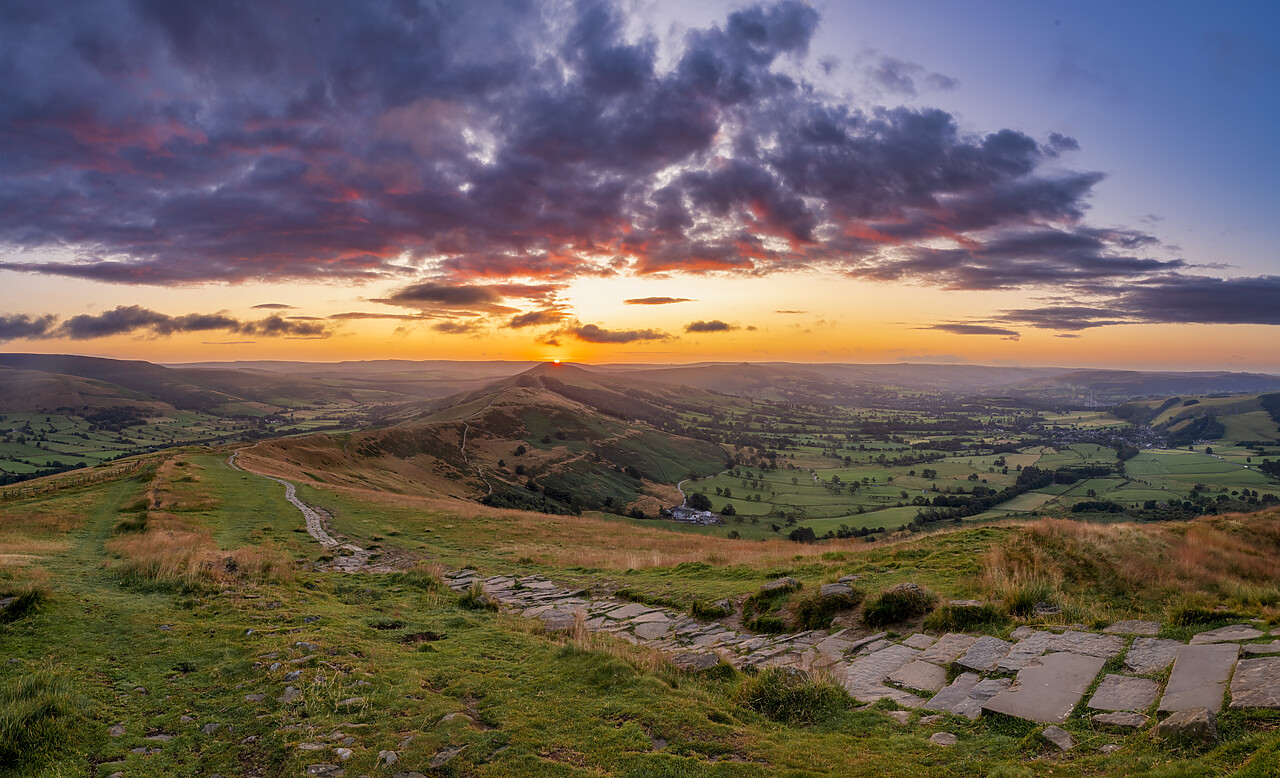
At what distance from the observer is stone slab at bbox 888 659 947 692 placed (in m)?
9.16

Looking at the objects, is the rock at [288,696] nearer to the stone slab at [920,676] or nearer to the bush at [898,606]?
the stone slab at [920,676]

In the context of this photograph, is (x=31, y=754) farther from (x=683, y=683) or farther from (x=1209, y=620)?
(x=1209, y=620)

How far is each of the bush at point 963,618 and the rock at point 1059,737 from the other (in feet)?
13.9

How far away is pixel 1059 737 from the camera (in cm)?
692

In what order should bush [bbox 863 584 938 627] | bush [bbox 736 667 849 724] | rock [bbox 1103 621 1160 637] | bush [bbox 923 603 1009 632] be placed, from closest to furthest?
bush [bbox 736 667 849 724] → rock [bbox 1103 621 1160 637] → bush [bbox 923 603 1009 632] → bush [bbox 863 584 938 627]

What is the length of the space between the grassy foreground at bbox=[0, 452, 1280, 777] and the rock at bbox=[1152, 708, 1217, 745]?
0.58 feet

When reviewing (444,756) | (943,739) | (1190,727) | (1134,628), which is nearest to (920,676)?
(943,739)

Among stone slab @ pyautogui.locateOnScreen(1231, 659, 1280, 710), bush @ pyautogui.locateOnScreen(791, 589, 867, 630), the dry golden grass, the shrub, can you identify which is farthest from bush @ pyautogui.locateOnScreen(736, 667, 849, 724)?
the shrub

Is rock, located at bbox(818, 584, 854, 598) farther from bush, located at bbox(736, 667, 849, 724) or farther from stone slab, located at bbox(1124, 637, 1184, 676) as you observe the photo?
stone slab, located at bbox(1124, 637, 1184, 676)

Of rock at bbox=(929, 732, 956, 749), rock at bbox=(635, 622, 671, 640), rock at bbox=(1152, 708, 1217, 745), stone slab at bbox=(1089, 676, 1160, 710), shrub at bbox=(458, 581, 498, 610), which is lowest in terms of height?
shrub at bbox=(458, 581, 498, 610)

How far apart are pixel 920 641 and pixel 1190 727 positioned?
4.91 m

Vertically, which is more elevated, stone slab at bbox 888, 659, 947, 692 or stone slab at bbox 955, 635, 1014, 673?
stone slab at bbox 955, 635, 1014, 673

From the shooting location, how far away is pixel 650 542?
107 ft

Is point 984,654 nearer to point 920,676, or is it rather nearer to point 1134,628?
point 920,676
